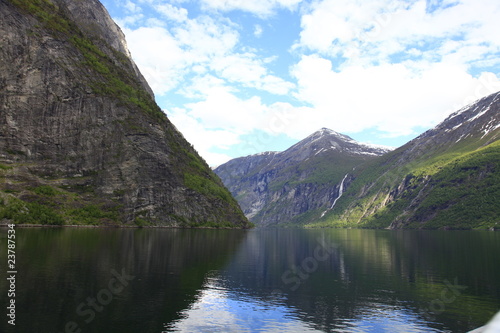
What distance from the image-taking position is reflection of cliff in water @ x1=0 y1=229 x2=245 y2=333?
1091 inches

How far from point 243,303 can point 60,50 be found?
179360 millimetres

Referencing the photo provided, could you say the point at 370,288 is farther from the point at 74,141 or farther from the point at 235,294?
the point at 74,141

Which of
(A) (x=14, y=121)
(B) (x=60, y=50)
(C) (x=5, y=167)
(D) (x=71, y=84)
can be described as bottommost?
(C) (x=5, y=167)

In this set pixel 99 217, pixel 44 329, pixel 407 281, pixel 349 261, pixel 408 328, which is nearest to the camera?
pixel 44 329

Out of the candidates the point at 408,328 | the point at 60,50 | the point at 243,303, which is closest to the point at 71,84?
the point at 60,50

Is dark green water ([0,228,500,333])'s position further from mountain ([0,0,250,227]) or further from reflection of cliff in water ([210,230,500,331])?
mountain ([0,0,250,227])

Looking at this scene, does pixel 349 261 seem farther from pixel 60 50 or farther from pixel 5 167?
pixel 60 50

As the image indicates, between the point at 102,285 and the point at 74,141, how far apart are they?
143428mm

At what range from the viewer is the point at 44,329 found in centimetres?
2516

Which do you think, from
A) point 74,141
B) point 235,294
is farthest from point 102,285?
point 74,141

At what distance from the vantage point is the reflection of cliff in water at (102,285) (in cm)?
2770

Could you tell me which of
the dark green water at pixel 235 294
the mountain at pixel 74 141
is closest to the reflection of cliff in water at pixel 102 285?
the dark green water at pixel 235 294

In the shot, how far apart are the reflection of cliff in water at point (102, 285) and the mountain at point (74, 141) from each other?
266 ft

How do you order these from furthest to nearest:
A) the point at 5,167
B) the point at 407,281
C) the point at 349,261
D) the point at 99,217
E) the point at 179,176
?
1. the point at 179,176
2. the point at 99,217
3. the point at 5,167
4. the point at 349,261
5. the point at 407,281
